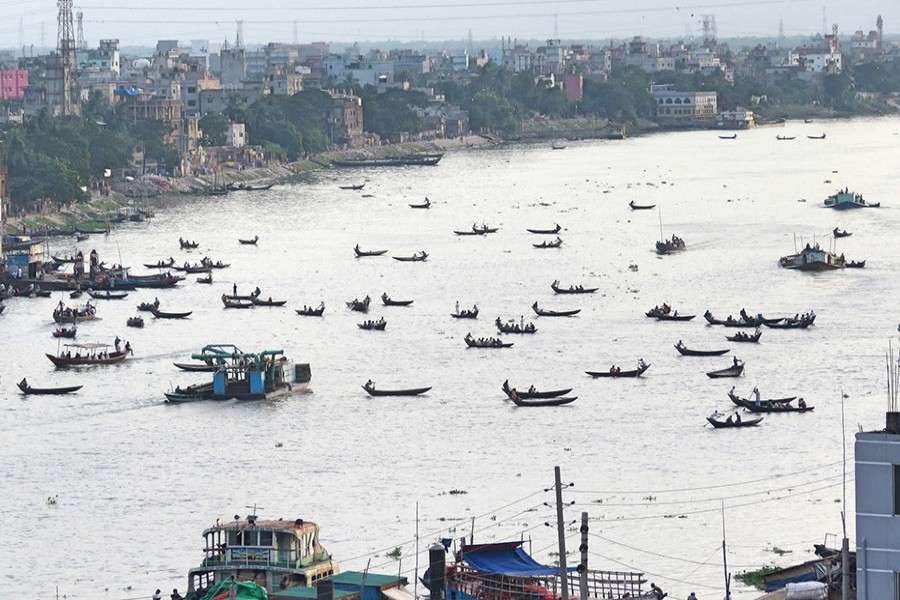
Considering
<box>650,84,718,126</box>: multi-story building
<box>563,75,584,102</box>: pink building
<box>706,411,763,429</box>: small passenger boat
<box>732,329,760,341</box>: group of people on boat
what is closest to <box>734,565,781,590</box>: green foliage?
<box>706,411,763,429</box>: small passenger boat

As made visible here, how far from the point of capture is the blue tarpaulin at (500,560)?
20656 millimetres

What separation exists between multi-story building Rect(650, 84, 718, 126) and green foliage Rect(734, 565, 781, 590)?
435 feet

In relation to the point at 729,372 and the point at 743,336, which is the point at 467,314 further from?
the point at 729,372

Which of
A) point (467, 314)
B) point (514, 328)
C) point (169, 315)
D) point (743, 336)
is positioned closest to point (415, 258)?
point (467, 314)

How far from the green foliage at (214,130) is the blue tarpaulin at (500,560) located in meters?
81.6

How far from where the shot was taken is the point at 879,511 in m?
13.2

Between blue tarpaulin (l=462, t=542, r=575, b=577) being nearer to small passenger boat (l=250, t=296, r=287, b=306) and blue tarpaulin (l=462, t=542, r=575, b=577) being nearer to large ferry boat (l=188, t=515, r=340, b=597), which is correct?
large ferry boat (l=188, t=515, r=340, b=597)

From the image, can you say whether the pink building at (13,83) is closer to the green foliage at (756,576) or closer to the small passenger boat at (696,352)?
the small passenger boat at (696,352)

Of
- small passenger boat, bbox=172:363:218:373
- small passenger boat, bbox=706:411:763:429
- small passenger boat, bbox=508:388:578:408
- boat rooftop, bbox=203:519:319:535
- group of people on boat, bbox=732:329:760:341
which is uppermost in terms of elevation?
boat rooftop, bbox=203:519:319:535

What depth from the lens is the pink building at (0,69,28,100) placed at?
142875 mm

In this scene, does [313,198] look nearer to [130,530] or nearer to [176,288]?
[176,288]

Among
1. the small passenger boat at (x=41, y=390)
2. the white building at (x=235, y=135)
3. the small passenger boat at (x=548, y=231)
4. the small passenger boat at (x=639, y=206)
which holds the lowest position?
the small passenger boat at (x=41, y=390)

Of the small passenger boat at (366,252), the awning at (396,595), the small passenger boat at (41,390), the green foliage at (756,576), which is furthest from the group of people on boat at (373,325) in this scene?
→ the awning at (396,595)

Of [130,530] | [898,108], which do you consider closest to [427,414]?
[130,530]
